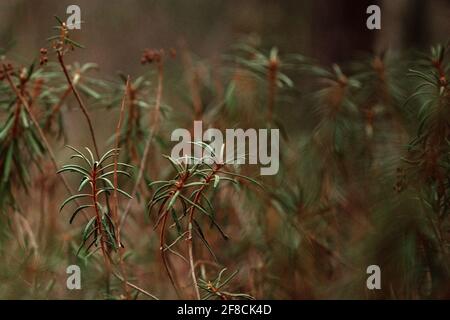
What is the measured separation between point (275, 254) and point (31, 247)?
0.76 m

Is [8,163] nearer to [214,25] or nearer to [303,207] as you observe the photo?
[303,207]

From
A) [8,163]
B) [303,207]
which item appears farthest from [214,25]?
[8,163]

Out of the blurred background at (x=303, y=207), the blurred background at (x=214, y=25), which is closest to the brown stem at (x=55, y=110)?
the blurred background at (x=303, y=207)

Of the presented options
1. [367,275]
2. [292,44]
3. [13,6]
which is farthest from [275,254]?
[13,6]

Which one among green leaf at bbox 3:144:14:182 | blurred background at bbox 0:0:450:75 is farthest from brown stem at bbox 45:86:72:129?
blurred background at bbox 0:0:450:75

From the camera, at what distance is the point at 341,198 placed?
7.07 feet

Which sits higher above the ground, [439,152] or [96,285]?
[439,152]

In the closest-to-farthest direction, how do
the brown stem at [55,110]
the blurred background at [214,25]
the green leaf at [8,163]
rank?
the green leaf at [8,163]
the brown stem at [55,110]
the blurred background at [214,25]

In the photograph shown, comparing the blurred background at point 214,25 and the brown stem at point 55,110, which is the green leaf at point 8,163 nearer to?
the brown stem at point 55,110

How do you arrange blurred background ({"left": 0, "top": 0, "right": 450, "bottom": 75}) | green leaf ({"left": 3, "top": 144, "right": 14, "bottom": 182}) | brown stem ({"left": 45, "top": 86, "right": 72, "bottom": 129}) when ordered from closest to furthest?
green leaf ({"left": 3, "top": 144, "right": 14, "bottom": 182}) → brown stem ({"left": 45, "top": 86, "right": 72, "bottom": 129}) → blurred background ({"left": 0, "top": 0, "right": 450, "bottom": 75})

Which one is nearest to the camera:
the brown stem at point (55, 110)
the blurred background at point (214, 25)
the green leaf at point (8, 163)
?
the green leaf at point (8, 163)

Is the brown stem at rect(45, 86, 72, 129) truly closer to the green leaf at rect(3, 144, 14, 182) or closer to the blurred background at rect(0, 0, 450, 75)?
the green leaf at rect(3, 144, 14, 182)
